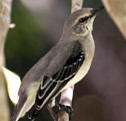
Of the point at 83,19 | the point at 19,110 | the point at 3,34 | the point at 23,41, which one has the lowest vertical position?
the point at 23,41

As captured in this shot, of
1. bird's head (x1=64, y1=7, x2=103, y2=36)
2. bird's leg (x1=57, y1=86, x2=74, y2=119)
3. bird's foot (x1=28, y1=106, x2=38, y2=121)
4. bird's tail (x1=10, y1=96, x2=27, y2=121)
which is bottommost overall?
bird's leg (x1=57, y1=86, x2=74, y2=119)

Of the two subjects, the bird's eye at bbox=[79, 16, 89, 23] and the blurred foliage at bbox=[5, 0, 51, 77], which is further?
the blurred foliage at bbox=[5, 0, 51, 77]

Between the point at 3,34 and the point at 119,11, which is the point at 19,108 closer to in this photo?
the point at 3,34

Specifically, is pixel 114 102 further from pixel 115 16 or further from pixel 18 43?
pixel 115 16

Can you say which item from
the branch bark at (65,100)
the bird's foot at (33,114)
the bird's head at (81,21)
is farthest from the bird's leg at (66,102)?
the bird's head at (81,21)

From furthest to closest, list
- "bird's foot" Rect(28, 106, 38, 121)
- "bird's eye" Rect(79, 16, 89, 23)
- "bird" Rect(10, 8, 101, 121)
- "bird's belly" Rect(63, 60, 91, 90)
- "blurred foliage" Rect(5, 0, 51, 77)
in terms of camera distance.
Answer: "blurred foliage" Rect(5, 0, 51, 77) < "bird's eye" Rect(79, 16, 89, 23) < "bird's belly" Rect(63, 60, 91, 90) < "bird" Rect(10, 8, 101, 121) < "bird's foot" Rect(28, 106, 38, 121)

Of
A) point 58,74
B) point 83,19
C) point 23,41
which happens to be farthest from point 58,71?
point 23,41

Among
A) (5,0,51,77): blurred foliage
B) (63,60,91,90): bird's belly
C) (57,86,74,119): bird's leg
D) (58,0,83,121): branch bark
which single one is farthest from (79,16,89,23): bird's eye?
(5,0,51,77): blurred foliage

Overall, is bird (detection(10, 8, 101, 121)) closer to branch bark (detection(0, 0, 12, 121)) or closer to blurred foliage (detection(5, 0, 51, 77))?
branch bark (detection(0, 0, 12, 121))
